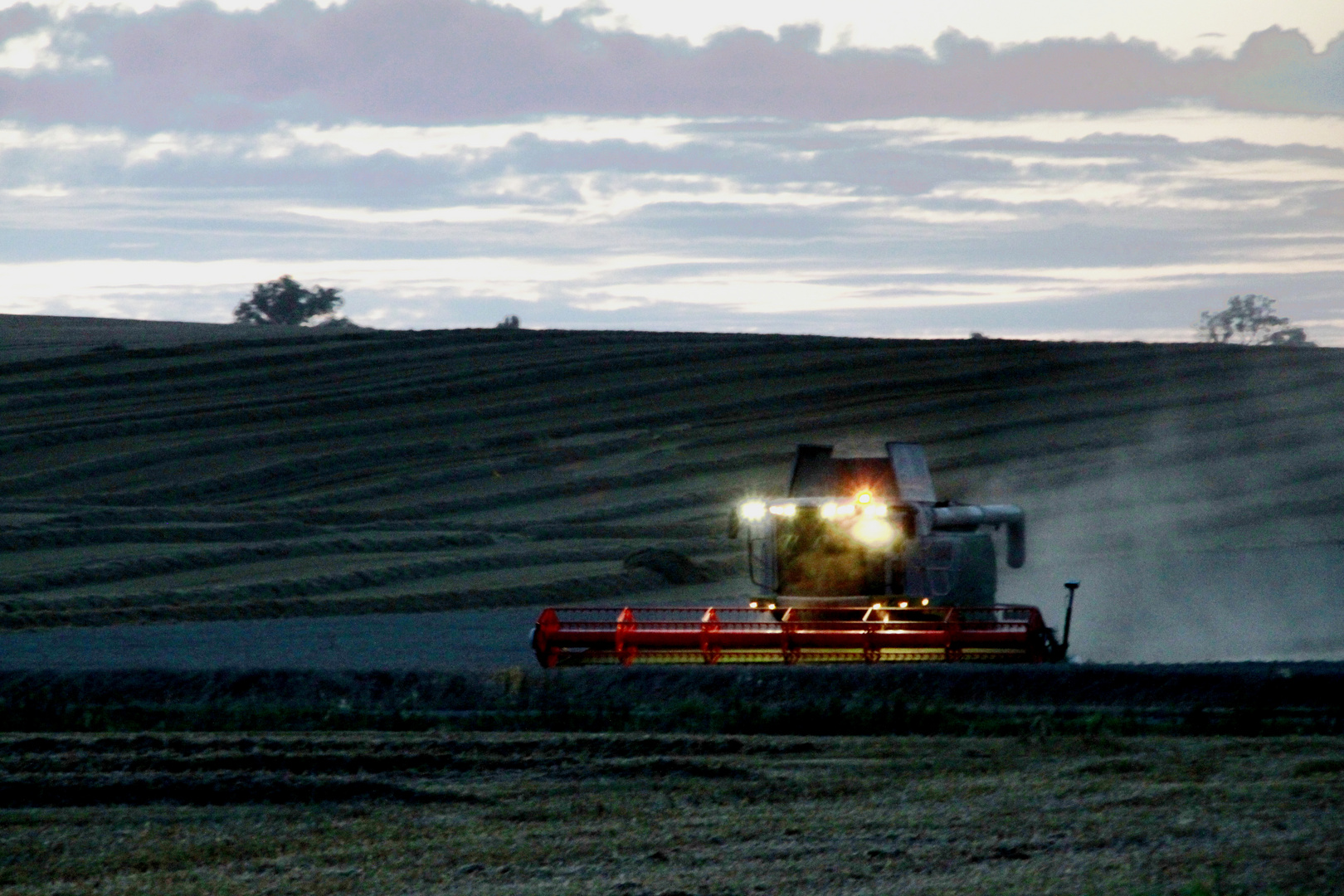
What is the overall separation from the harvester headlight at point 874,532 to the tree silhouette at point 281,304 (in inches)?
2520

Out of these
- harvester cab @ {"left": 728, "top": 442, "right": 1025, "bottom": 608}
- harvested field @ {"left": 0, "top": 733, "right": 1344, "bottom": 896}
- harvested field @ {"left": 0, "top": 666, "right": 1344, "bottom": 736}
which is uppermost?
harvester cab @ {"left": 728, "top": 442, "right": 1025, "bottom": 608}

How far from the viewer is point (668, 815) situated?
8.14m

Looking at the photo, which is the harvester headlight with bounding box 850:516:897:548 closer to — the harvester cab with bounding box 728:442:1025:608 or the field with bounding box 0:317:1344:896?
the harvester cab with bounding box 728:442:1025:608

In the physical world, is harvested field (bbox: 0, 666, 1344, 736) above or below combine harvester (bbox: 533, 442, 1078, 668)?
below

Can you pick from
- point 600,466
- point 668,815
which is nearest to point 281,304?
point 600,466

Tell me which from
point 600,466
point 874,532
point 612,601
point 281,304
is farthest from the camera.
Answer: point 281,304

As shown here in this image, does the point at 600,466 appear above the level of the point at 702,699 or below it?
above

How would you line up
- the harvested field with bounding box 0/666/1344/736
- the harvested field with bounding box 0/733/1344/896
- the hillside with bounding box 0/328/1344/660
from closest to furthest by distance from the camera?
1. the harvested field with bounding box 0/733/1344/896
2. the harvested field with bounding box 0/666/1344/736
3. the hillside with bounding box 0/328/1344/660

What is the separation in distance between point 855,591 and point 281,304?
6496cm

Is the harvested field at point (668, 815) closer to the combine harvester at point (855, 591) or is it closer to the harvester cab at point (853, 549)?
the combine harvester at point (855, 591)

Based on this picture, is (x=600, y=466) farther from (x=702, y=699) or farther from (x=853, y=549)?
(x=702, y=699)

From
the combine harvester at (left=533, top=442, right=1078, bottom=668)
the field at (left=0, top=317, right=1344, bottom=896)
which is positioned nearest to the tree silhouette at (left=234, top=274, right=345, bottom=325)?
the field at (left=0, top=317, right=1344, bottom=896)

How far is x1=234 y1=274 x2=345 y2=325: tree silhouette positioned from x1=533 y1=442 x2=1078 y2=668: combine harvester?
2462 inches

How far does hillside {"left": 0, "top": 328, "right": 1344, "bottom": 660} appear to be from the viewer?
69.8 feet
